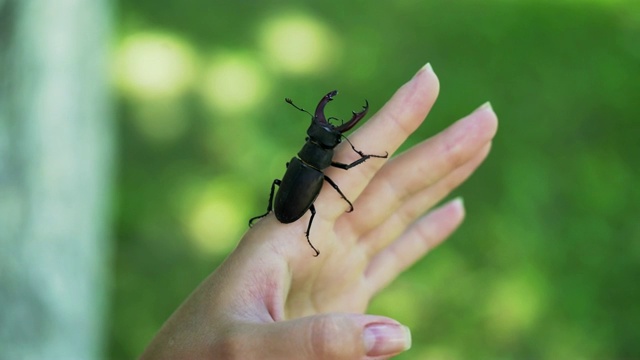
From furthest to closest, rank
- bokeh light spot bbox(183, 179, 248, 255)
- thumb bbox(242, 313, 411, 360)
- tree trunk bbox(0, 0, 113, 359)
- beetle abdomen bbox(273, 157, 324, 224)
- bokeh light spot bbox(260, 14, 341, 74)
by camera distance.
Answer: bokeh light spot bbox(260, 14, 341, 74), bokeh light spot bbox(183, 179, 248, 255), tree trunk bbox(0, 0, 113, 359), beetle abdomen bbox(273, 157, 324, 224), thumb bbox(242, 313, 411, 360)

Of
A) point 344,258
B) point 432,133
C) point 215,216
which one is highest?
point 344,258

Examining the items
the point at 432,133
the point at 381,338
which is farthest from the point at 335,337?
the point at 432,133

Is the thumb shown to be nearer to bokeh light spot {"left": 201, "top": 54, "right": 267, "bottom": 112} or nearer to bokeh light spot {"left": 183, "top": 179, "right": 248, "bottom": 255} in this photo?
bokeh light spot {"left": 183, "top": 179, "right": 248, "bottom": 255}

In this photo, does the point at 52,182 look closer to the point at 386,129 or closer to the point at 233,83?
the point at 233,83

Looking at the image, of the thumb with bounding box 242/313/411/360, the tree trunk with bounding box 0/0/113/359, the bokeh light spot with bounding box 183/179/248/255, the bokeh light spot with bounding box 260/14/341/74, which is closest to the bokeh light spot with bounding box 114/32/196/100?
the tree trunk with bounding box 0/0/113/359

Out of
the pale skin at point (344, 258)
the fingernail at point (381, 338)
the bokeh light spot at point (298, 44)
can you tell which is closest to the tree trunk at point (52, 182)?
the bokeh light spot at point (298, 44)

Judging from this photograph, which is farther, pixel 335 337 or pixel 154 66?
pixel 154 66
